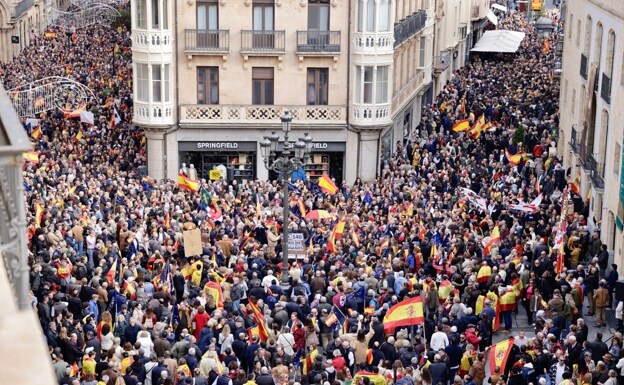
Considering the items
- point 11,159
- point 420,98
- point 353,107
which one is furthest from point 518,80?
point 11,159

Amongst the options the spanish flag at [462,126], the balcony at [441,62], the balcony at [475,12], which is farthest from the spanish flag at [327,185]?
the balcony at [475,12]

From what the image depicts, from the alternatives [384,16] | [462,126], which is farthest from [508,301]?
[462,126]

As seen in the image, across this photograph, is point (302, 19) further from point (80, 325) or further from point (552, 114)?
point (80, 325)

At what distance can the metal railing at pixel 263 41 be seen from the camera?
4453 cm

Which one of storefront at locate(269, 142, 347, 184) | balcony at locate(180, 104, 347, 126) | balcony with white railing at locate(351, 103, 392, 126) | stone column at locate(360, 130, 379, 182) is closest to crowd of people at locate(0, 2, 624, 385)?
stone column at locate(360, 130, 379, 182)

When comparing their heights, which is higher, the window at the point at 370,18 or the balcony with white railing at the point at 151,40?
the window at the point at 370,18

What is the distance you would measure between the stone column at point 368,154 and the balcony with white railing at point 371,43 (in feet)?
9.51

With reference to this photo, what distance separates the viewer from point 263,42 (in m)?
A: 44.7

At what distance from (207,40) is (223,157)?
425cm

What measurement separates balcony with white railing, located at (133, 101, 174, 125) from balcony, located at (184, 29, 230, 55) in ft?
7.02

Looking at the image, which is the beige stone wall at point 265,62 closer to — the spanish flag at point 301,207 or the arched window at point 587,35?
the arched window at point 587,35

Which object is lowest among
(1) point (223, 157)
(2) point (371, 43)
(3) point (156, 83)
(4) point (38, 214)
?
(1) point (223, 157)

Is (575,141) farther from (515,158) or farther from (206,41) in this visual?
(206,41)

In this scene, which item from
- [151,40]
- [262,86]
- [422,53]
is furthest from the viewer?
[422,53]
